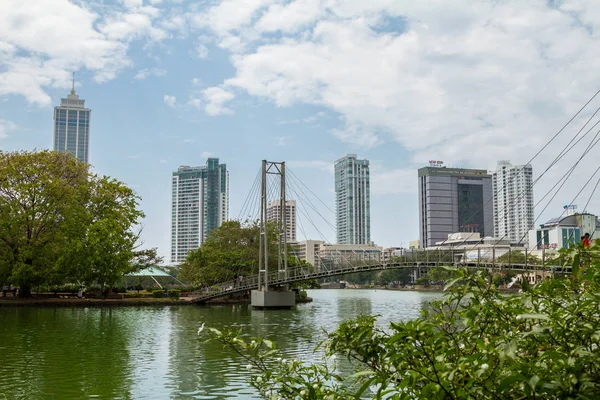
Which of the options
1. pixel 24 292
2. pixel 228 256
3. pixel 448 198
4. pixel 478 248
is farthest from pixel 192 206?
pixel 478 248

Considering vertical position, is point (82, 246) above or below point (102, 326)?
above

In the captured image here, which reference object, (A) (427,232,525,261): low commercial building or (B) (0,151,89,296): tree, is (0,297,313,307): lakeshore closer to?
(B) (0,151,89,296): tree

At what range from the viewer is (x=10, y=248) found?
33938 mm

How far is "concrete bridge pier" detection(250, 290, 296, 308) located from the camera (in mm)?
36469

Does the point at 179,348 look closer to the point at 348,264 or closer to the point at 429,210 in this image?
the point at 348,264

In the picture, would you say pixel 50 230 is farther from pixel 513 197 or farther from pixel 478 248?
pixel 513 197

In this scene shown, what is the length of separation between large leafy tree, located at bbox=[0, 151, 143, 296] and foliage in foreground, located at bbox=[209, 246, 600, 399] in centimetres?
3294

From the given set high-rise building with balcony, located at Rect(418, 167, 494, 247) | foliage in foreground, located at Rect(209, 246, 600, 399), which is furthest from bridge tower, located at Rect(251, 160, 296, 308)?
high-rise building with balcony, located at Rect(418, 167, 494, 247)

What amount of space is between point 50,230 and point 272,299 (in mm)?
13527

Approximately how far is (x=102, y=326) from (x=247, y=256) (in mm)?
21904

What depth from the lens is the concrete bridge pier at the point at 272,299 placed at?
3647 centimetres

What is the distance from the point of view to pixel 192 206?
192625mm

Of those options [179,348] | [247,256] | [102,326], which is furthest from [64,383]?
[247,256]

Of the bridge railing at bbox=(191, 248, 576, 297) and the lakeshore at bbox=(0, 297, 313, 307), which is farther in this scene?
the lakeshore at bbox=(0, 297, 313, 307)
